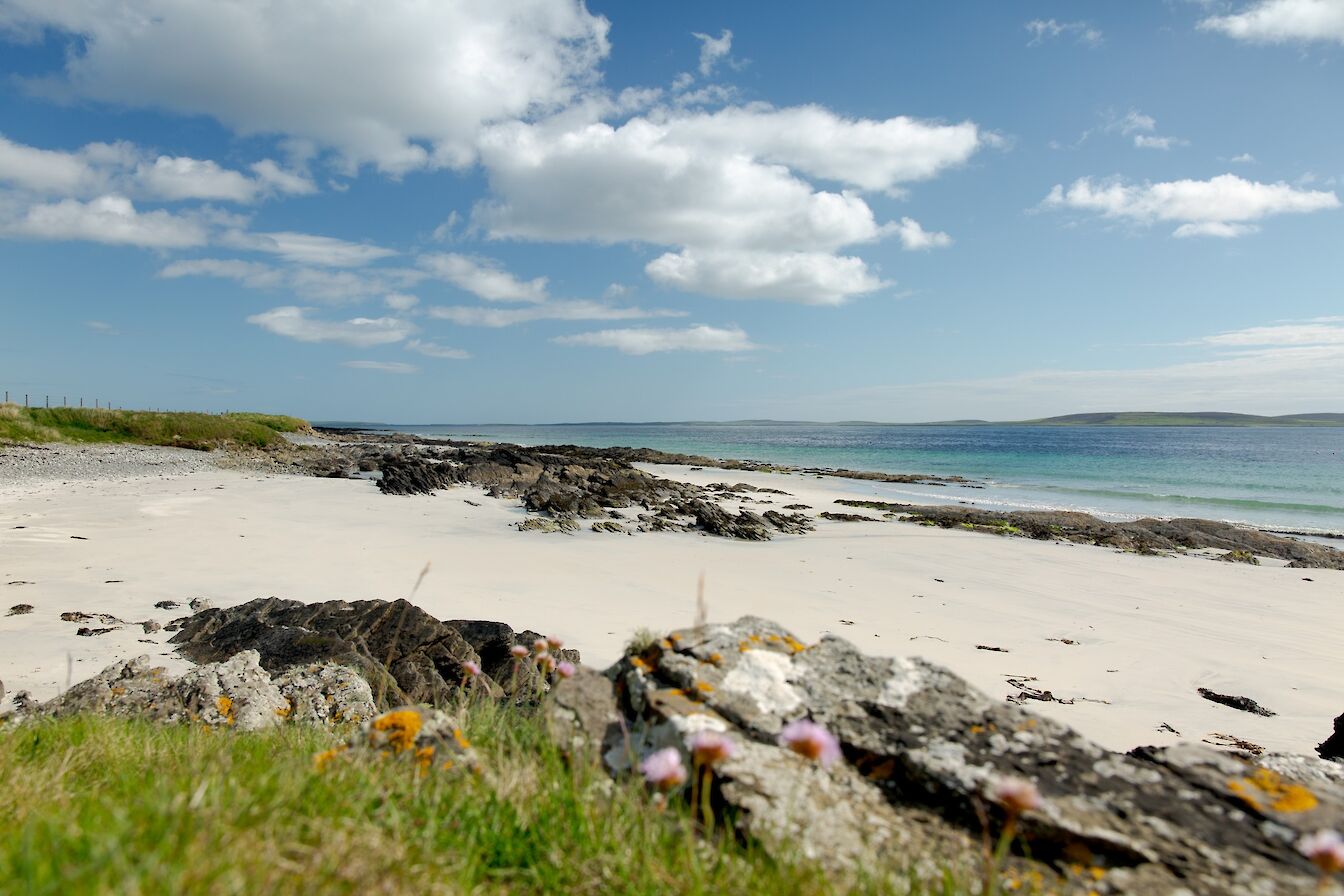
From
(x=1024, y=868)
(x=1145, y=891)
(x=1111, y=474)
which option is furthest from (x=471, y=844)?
(x=1111, y=474)

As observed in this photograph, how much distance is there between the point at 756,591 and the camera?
38.9 feet

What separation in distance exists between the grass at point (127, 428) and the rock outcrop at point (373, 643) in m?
39.1

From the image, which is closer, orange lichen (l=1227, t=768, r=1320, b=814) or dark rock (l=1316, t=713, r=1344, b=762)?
orange lichen (l=1227, t=768, r=1320, b=814)

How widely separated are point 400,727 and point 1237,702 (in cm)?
880

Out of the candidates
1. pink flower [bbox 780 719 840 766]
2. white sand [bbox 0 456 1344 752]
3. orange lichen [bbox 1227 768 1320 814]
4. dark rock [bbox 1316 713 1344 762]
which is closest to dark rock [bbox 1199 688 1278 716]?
white sand [bbox 0 456 1344 752]

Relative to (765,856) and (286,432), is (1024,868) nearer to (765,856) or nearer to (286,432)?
(765,856)

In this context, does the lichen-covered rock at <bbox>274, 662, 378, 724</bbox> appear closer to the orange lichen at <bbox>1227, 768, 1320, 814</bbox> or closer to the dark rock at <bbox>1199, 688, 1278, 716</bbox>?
the orange lichen at <bbox>1227, 768, 1320, 814</bbox>

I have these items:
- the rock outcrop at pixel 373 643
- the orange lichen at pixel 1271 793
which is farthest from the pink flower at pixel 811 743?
the rock outcrop at pixel 373 643

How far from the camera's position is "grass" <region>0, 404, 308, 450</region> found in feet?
121

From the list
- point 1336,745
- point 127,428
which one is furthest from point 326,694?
point 127,428

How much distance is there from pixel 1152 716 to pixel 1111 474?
46545 millimetres

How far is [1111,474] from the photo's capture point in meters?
46.2

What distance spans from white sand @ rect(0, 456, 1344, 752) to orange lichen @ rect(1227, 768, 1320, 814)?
469 cm

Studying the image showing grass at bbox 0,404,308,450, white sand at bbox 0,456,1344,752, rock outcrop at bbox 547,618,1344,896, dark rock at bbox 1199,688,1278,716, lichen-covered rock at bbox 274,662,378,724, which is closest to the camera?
rock outcrop at bbox 547,618,1344,896
